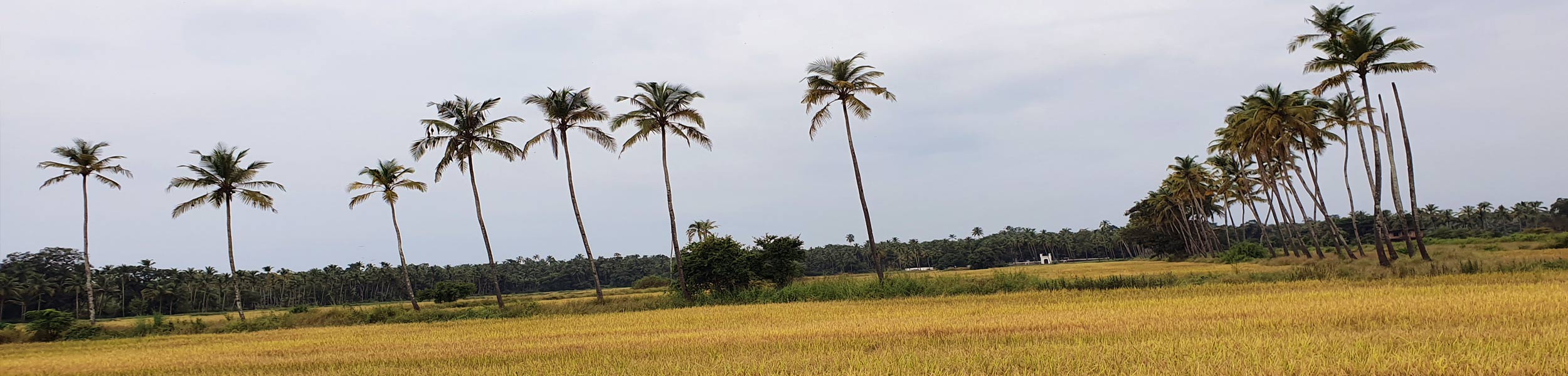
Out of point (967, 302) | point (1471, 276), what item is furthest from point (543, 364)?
point (1471, 276)

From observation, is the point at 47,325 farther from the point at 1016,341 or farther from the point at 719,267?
the point at 1016,341

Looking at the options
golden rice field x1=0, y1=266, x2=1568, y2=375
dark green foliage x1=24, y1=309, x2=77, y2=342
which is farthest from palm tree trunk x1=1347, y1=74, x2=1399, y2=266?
dark green foliage x1=24, y1=309, x2=77, y2=342

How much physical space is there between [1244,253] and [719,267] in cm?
4365

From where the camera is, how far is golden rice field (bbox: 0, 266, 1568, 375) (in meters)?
7.78

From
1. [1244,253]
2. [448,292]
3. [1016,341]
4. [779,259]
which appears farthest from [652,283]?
[1016,341]

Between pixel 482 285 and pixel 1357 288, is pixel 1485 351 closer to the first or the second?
pixel 1357 288

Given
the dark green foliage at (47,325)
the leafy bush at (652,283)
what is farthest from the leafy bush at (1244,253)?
the dark green foliage at (47,325)

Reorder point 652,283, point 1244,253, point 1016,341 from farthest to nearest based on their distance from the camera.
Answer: point 652,283 → point 1244,253 → point 1016,341

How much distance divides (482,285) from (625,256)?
19795 mm

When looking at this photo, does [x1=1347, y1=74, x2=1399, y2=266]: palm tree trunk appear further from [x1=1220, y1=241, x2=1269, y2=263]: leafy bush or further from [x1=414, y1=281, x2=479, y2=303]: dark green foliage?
[x1=414, y1=281, x2=479, y2=303]: dark green foliage

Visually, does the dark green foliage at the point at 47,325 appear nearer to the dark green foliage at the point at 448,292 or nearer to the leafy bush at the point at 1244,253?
the dark green foliage at the point at 448,292

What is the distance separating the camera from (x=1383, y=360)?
7.11 metres

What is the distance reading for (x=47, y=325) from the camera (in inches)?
1115

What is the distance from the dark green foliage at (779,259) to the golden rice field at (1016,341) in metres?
11.8
